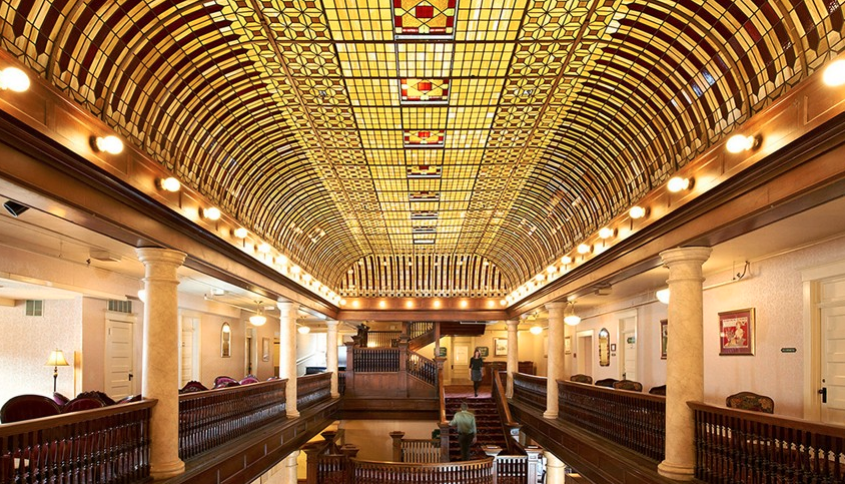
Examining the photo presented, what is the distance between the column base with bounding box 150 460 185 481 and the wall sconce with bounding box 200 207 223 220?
2.81 metres

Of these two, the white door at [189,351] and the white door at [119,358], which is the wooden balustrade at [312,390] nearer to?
the white door at [189,351]

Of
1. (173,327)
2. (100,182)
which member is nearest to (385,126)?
(173,327)

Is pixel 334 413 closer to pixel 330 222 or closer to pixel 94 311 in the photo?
pixel 330 222

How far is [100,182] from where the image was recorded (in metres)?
5.82

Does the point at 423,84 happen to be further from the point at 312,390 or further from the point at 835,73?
the point at 312,390

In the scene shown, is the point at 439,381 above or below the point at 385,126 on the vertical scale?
below

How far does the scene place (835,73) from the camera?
4.29m

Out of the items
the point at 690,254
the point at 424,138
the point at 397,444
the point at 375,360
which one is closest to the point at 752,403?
the point at 690,254

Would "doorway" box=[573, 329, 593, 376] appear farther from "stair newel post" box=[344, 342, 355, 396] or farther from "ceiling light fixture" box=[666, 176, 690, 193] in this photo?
"ceiling light fixture" box=[666, 176, 690, 193]

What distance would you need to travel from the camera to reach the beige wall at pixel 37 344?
40.8 feet

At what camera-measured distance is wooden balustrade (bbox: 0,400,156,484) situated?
5.20 m

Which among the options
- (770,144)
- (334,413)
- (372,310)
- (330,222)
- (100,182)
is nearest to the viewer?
(770,144)

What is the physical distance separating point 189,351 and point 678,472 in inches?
517

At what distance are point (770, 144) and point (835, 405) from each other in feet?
14.7
